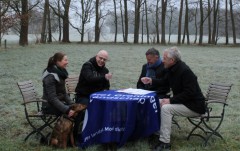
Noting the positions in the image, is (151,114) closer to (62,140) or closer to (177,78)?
(177,78)

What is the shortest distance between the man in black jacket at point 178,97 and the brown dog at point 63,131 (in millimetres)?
1391

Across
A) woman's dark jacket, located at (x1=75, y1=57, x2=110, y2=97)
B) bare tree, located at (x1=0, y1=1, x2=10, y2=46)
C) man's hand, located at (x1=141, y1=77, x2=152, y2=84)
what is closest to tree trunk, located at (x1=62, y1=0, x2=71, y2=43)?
bare tree, located at (x1=0, y1=1, x2=10, y2=46)

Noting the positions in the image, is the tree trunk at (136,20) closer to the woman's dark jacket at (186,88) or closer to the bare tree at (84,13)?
the bare tree at (84,13)

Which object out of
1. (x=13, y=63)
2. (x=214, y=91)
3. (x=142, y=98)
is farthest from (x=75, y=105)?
(x=13, y=63)

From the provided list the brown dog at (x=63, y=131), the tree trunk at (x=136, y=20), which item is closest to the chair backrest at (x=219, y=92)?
the brown dog at (x=63, y=131)

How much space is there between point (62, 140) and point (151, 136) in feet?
5.03

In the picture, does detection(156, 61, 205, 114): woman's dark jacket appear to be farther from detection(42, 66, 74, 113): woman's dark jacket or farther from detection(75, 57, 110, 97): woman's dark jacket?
detection(42, 66, 74, 113): woman's dark jacket

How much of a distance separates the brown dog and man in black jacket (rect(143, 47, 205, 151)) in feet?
4.56

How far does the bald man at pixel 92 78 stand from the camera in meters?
7.29

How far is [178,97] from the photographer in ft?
21.8

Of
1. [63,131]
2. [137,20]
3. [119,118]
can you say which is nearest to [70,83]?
[63,131]

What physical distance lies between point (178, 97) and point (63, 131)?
1.92m

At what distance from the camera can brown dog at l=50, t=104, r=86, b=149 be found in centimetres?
655

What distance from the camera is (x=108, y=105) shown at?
6309 mm
